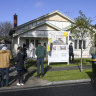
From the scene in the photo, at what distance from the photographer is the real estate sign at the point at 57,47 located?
1398 cm

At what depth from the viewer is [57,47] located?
14031 mm

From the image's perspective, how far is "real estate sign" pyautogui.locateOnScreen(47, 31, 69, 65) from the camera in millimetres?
13984

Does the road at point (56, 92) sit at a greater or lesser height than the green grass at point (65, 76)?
lesser

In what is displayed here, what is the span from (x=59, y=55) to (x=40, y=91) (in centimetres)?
714

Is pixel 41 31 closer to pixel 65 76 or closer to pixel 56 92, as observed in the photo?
pixel 65 76

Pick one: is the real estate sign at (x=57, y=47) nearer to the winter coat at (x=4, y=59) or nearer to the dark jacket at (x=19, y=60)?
the dark jacket at (x=19, y=60)

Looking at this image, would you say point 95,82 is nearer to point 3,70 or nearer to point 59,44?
point 3,70

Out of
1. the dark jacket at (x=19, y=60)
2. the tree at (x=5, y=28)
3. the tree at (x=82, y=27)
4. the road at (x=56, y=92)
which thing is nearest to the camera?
the road at (x=56, y=92)

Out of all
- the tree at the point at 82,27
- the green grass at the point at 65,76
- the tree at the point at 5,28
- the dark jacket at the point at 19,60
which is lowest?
the green grass at the point at 65,76

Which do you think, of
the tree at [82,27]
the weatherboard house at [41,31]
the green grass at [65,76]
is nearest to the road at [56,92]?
the green grass at [65,76]

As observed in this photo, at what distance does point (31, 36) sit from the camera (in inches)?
770

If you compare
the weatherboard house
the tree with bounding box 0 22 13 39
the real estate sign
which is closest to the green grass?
the real estate sign

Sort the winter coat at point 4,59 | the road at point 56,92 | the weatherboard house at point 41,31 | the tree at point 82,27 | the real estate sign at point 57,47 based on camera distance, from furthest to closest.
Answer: the weatherboard house at point 41,31
the real estate sign at point 57,47
the tree at point 82,27
the winter coat at point 4,59
the road at point 56,92

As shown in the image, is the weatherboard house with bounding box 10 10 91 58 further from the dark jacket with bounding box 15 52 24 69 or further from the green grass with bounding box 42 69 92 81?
the dark jacket with bounding box 15 52 24 69
